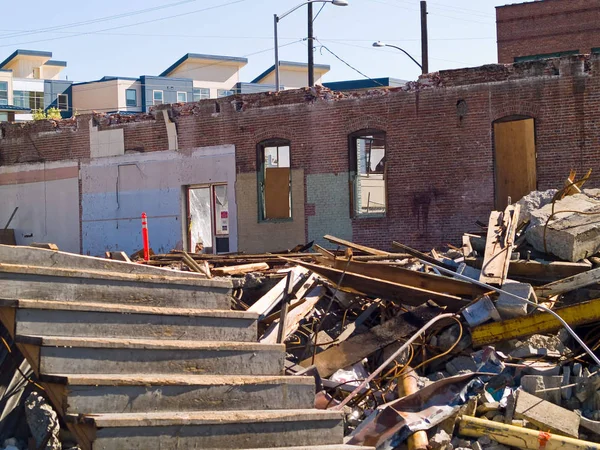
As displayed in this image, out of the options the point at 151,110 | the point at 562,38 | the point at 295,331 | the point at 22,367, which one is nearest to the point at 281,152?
the point at 151,110

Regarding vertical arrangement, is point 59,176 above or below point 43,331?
above

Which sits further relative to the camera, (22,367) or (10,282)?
(22,367)

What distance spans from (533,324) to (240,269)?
4791 millimetres

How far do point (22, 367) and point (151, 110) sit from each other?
1908cm

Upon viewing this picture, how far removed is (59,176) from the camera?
27.4 metres

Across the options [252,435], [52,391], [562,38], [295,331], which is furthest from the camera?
[562,38]

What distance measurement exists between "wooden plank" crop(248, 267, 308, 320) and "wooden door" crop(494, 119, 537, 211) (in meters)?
11.9

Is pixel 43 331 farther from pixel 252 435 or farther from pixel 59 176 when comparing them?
pixel 59 176

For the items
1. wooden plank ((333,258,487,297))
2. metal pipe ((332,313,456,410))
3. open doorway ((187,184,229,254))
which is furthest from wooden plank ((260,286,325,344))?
open doorway ((187,184,229,254))

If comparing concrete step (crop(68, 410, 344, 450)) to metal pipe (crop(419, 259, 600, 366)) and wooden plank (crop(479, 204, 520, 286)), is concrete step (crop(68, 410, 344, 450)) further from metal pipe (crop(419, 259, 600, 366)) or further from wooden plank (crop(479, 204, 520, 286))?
wooden plank (crop(479, 204, 520, 286))

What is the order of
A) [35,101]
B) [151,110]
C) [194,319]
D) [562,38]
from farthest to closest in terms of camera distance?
[35,101] → [562,38] → [151,110] → [194,319]

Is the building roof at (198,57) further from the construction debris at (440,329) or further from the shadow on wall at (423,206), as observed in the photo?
the construction debris at (440,329)

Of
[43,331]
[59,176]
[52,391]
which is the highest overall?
[59,176]

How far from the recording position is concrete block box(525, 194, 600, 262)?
34.3 ft
